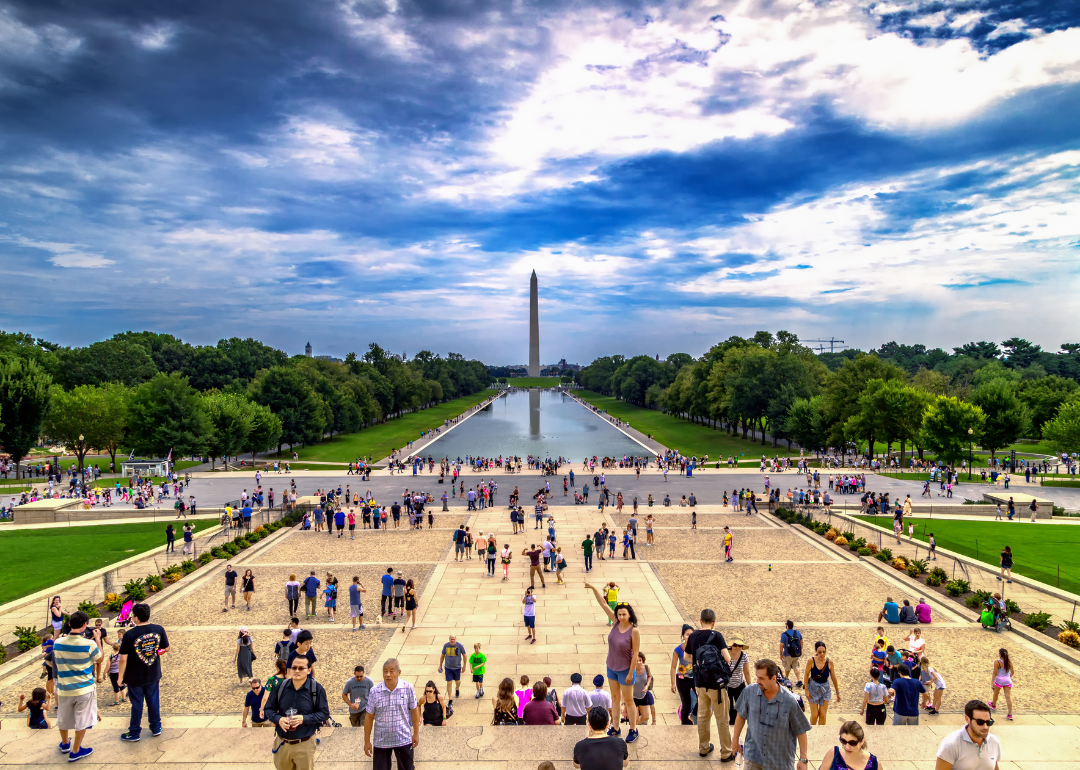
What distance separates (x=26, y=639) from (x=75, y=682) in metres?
11.2

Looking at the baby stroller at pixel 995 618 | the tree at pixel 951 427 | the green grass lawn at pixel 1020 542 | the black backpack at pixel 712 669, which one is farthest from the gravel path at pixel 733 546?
the tree at pixel 951 427

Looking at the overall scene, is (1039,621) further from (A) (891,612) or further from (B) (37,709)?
(B) (37,709)

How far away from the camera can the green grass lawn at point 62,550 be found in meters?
22.1

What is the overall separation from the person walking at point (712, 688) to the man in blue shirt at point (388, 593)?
11.8m

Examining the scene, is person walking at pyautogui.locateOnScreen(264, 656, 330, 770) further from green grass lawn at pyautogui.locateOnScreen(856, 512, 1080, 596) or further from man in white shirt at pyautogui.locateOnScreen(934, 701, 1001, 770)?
green grass lawn at pyautogui.locateOnScreen(856, 512, 1080, 596)

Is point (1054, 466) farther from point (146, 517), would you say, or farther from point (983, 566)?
point (146, 517)

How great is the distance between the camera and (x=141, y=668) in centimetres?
816

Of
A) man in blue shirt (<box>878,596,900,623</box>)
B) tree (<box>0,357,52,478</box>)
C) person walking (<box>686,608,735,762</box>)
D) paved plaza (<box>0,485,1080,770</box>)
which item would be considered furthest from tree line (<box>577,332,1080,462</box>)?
tree (<box>0,357,52,478</box>)

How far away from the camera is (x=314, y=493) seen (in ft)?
137

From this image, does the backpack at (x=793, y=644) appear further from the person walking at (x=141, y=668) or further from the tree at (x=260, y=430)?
the tree at (x=260, y=430)

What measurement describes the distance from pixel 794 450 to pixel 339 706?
63.6 meters

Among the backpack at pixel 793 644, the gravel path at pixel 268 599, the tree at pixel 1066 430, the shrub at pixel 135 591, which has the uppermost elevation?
the tree at pixel 1066 430

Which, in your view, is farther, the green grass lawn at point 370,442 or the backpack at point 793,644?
the green grass lawn at point 370,442

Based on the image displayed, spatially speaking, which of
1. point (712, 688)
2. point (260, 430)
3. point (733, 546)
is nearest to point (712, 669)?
point (712, 688)
